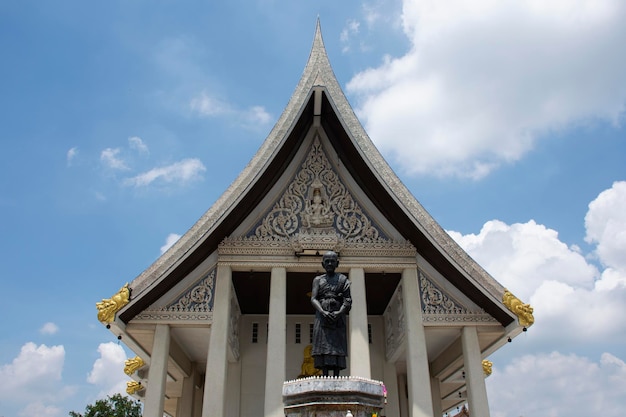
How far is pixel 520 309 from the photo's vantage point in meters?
11.1

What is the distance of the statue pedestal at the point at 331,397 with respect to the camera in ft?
18.1

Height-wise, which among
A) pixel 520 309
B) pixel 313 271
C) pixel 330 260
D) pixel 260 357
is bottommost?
pixel 330 260

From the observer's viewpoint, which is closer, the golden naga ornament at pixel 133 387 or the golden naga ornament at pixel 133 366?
the golden naga ornament at pixel 133 366

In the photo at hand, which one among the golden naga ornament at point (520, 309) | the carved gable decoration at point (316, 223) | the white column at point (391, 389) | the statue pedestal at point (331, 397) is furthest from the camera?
the white column at point (391, 389)

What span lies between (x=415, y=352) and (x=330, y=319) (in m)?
5.08

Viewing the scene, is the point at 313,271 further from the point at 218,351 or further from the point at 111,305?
the point at 111,305

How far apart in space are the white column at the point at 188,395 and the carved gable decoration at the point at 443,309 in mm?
7226

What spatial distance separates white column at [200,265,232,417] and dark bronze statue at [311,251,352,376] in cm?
429

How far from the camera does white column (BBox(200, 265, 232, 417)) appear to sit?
10.2m

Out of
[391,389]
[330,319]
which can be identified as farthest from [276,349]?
[391,389]

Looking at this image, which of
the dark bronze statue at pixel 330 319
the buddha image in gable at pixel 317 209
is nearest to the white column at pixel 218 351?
the buddha image in gable at pixel 317 209

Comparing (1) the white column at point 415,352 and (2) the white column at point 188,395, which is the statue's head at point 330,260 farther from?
(2) the white column at point 188,395

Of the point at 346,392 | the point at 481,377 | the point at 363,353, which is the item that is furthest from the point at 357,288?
the point at 346,392

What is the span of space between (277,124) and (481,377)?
23.7ft
